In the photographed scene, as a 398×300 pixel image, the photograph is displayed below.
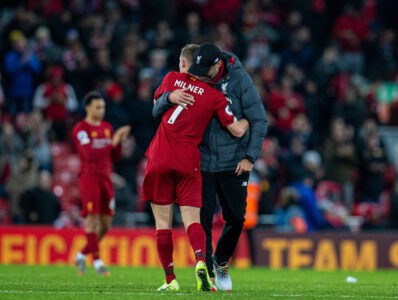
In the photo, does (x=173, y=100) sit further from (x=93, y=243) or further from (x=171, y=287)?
(x=93, y=243)

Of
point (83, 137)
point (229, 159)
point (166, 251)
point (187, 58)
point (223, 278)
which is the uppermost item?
point (187, 58)

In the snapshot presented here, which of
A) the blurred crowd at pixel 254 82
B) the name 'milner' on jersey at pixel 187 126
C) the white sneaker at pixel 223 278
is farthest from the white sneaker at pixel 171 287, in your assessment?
the blurred crowd at pixel 254 82

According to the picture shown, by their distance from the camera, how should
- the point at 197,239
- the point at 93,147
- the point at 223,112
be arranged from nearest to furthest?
the point at 197,239
the point at 223,112
the point at 93,147

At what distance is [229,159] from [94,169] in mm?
3801

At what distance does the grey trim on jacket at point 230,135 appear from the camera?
26.5 feet

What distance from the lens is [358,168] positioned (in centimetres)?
1900

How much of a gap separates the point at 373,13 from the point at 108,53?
A: 8.95 meters

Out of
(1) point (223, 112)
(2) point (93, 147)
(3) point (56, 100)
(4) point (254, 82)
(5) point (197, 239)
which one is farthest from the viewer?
(4) point (254, 82)

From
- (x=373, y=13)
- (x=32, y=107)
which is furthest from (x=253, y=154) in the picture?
(x=373, y=13)

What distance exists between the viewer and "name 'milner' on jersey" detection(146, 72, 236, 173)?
7.46 meters

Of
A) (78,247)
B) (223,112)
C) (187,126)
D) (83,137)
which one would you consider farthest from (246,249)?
(187,126)

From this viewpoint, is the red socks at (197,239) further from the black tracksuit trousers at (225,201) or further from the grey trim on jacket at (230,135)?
the grey trim on jacket at (230,135)

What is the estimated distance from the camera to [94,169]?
37.6 ft

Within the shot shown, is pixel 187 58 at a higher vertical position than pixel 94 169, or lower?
higher
